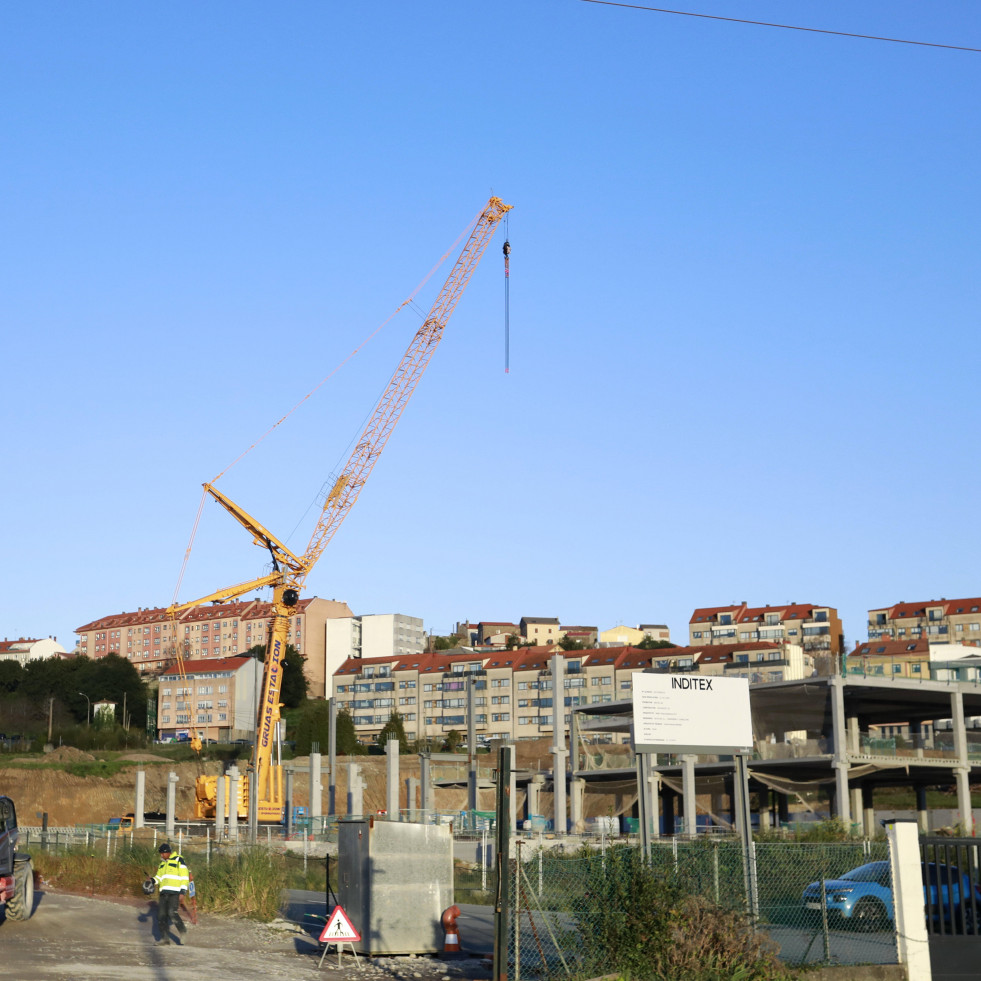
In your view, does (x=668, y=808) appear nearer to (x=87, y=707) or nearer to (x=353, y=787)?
(x=353, y=787)

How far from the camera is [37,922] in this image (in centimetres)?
2203

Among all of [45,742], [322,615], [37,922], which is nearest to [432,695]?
[322,615]

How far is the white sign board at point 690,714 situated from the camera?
19.1m

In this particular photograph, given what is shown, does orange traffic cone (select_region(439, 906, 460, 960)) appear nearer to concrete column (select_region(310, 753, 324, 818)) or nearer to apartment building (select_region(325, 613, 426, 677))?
concrete column (select_region(310, 753, 324, 818))

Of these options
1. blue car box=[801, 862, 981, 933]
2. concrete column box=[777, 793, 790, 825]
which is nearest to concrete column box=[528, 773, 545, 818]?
concrete column box=[777, 793, 790, 825]

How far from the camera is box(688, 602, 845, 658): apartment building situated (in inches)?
6860

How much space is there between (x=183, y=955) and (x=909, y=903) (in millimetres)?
10847

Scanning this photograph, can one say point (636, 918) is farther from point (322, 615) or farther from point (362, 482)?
point (322, 615)

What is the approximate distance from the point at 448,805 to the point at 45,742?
129 feet

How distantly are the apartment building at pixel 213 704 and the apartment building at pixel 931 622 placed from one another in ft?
313

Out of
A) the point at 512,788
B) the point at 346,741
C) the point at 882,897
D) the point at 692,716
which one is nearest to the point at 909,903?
the point at 882,897

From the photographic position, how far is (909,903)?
1527 cm

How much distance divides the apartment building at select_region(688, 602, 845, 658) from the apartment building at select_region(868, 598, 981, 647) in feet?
50.2

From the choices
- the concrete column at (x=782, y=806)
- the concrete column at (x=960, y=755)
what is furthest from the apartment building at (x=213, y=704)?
the concrete column at (x=960, y=755)
